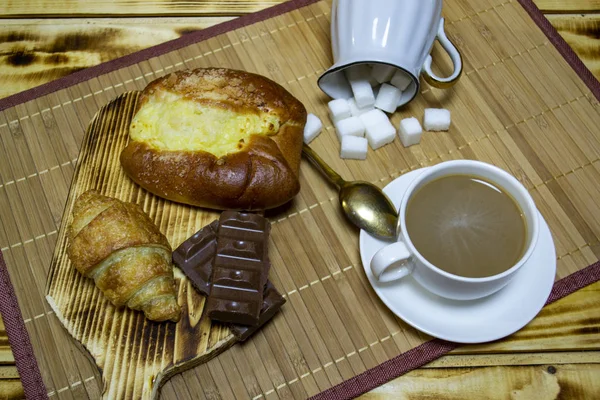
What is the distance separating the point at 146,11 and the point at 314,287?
122 cm

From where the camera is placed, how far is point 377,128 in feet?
5.86

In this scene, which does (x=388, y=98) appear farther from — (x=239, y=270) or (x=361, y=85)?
(x=239, y=270)

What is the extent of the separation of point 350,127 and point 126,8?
983 millimetres

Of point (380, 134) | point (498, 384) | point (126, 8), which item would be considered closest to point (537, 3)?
point (380, 134)

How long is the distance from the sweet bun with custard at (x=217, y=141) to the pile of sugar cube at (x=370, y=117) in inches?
5.4

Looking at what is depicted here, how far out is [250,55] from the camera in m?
1.98

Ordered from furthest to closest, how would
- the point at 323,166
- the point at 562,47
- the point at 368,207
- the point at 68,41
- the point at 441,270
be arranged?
1. the point at 68,41
2. the point at 562,47
3. the point at 323,166
4. the point at 368,207
5. the point at 441,270

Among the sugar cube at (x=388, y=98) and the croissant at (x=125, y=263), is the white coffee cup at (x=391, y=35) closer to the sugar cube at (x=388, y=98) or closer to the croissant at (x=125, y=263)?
the sugar cube at (x=388, y=98)

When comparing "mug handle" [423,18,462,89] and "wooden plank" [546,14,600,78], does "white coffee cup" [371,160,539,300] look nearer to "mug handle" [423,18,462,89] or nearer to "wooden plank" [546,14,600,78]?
"mug handle" [423,18,462,89]

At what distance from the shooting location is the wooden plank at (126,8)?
2115 millimetres

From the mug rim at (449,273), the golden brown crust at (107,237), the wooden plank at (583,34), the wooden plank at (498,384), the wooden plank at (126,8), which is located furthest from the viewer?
the wooden plank at (126,8)

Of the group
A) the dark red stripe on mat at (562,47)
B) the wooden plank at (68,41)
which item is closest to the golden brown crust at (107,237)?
the wooden plank at (68,41)

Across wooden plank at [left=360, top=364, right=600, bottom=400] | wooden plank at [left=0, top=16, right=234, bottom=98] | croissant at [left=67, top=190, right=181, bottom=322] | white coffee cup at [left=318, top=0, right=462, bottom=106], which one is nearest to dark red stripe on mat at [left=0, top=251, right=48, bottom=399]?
croissant at [left=67, top=190, right=181, bottom=322]

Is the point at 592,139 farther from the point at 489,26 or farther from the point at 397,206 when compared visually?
the point at 397,206
